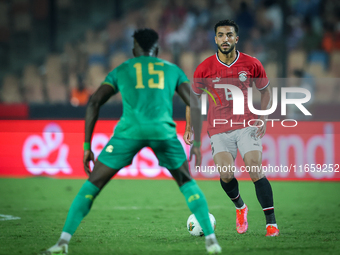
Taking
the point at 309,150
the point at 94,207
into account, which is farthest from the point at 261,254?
the point at 309,150

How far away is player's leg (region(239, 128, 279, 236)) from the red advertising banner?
184 inches

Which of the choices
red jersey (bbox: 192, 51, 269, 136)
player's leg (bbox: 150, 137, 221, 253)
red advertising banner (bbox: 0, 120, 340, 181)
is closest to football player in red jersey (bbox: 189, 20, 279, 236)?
red jersey (bbox: 192, 51, 269, 136)

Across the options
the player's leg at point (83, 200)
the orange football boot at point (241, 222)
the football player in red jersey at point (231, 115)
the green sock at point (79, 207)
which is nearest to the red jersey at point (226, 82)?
the football player in red jersey at point (231, 115)

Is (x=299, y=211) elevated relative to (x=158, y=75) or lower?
lower

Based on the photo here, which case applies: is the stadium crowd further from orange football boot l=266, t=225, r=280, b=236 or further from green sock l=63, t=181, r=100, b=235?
green sock l=63, t=181, r=100, b=235

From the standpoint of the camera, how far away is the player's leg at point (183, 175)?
13.5ft

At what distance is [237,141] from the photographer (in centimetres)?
540

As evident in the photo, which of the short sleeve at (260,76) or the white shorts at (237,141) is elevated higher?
the short sleeve at (260,76)

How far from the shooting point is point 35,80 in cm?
1391

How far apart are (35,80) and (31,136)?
3.87 meters

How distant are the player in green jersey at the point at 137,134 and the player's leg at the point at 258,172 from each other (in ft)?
3.87

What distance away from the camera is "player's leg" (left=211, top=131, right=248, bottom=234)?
→ 17.5 ft

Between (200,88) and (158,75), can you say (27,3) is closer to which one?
(200,88)

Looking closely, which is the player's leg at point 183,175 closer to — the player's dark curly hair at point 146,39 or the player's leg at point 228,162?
the player's dark curly hair at point 146,39
